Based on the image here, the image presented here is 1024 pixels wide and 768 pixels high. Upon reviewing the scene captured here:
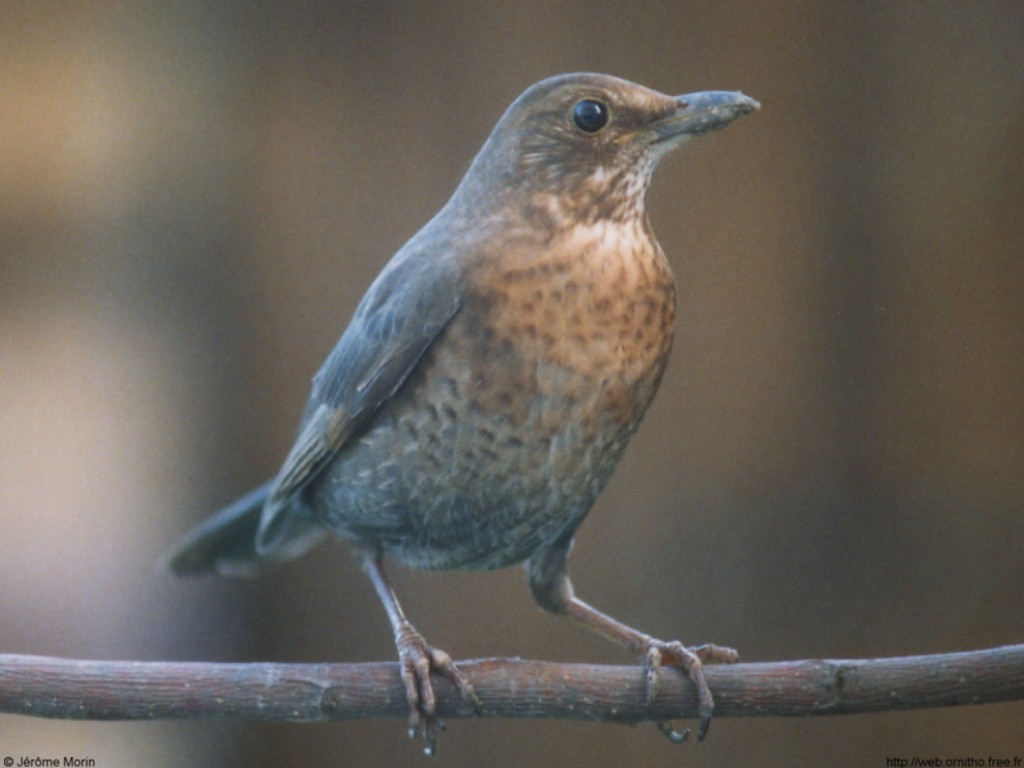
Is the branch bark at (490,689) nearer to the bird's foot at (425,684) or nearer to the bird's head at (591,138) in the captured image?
the bird's foot at (425,684)

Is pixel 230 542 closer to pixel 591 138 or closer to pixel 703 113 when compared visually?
pixel 591 138

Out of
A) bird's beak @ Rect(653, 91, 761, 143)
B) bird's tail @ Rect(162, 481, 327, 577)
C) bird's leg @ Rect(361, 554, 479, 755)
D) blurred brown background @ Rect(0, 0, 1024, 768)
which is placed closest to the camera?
bird's beak @ Rect(653, 91, 761, 143)

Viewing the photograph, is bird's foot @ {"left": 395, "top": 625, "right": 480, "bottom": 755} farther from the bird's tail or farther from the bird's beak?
the bird's beak

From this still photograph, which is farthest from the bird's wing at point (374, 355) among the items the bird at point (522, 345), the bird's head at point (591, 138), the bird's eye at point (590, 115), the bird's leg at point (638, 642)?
the bird's leg at point (638, 642)

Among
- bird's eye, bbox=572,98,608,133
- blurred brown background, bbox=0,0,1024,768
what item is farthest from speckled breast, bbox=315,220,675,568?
blurred brown background, bbox=0,0,1024,768

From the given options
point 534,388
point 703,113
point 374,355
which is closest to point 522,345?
point 534,388

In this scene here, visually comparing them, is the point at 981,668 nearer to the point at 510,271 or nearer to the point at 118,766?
the point at 510,271
